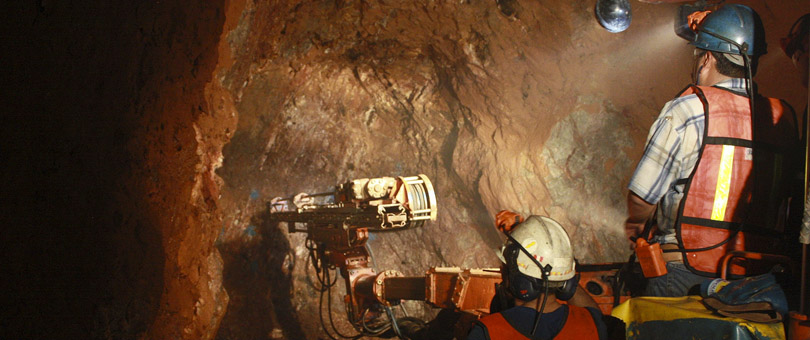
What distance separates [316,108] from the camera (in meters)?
7.15

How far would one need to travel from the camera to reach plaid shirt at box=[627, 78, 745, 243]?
2756 mm

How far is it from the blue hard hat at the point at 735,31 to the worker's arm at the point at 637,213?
1004 millimetres

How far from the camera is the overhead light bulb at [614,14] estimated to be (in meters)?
5.32

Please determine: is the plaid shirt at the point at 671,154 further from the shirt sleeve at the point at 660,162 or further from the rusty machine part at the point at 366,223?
the rusty machine part at the point at 366,223

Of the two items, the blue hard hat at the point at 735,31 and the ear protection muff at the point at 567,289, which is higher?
the blue hard hat at the point at 735,31

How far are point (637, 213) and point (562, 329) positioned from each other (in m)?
1.12

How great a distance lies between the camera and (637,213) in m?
2.95

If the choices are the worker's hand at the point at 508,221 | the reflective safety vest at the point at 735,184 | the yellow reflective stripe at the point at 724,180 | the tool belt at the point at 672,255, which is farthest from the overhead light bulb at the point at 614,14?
the worker's hand at the point at 508,221

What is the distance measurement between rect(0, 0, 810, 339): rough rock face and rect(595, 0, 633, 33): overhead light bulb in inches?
5.0

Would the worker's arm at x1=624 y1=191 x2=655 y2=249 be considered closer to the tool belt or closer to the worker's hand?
the tool belt

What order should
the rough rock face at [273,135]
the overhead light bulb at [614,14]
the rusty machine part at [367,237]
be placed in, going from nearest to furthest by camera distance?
the rough rock face at [273,135] < the rusty machine part at [367,237] < the overhead light bulb at [614,14]

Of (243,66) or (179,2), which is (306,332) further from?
(179,2)

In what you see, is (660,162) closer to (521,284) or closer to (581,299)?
(581,299)

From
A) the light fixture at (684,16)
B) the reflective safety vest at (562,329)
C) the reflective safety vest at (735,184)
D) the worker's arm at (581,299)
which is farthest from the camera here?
the light fixture at (684,16)
